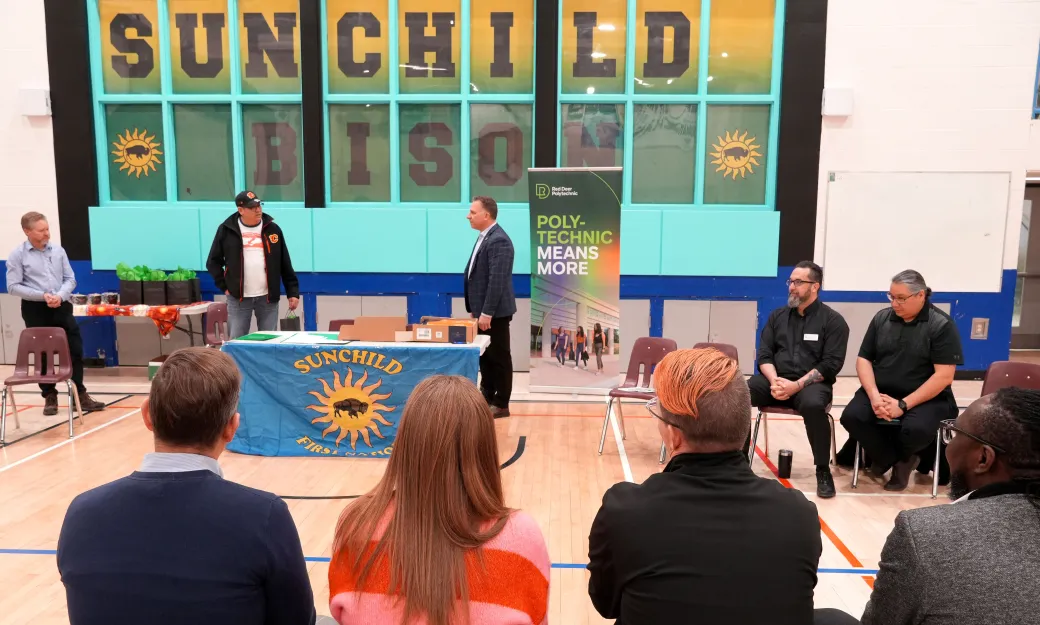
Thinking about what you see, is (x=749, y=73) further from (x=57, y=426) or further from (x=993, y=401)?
(x=57, y=426)

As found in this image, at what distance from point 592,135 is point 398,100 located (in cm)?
218

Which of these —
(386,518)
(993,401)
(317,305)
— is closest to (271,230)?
(317,305)

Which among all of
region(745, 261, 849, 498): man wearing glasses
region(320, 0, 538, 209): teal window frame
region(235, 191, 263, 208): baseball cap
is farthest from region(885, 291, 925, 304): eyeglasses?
region(235, 191, 263, 208): baseball cap

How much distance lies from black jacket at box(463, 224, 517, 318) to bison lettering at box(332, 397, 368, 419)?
125 centimetres

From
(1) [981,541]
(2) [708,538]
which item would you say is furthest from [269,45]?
(1) [981,541]

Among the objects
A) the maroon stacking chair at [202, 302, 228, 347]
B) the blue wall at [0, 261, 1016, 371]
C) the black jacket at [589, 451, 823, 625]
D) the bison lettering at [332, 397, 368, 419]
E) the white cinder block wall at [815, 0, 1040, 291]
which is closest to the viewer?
the black jacket at [589, 451, 823, 625]

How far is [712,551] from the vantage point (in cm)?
135

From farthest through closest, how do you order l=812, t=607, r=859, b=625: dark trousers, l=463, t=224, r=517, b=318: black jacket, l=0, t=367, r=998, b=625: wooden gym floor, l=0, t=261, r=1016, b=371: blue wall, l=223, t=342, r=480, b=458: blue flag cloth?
l=0, t=261, r=1016, b=371: blue wall < l=463, t=224, r=517, b=318: black jacket < l=223, t=342, r=480, b=458: blue flag cloth < l=0, t=367, r=998, b=625: wooden gym floor < l=812, t=607, r=859, b=625: dark trousers

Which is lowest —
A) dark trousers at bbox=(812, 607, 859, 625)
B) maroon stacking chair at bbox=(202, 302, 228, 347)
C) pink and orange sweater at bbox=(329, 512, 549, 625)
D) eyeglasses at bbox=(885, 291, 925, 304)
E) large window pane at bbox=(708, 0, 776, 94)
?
dark trousers at bbox=(812, 607, 859, 625)

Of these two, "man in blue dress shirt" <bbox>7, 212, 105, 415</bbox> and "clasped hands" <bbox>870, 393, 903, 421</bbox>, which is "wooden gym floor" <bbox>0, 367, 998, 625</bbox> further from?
"man in blue dress shirt" <bbox>7, 212, 105, 415</bbox>

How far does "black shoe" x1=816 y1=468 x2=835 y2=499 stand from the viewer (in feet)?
13.4

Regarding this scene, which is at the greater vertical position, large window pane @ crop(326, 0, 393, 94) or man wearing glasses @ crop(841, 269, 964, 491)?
large window pane @ crop(326, 0, 393, 94)

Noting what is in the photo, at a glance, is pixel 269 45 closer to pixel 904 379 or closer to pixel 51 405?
pixel 51 405

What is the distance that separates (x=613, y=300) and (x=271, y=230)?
3136 millimetres
